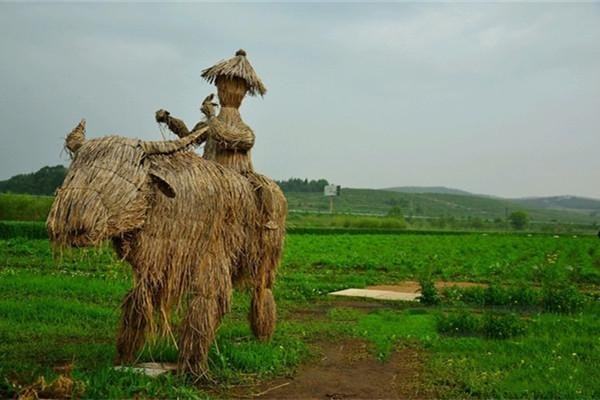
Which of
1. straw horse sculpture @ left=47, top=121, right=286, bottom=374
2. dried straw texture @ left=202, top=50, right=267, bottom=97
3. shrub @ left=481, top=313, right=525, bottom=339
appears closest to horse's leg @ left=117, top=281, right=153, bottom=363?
straw horse sculpture @ left=47, top=121, right=286, bottom=374

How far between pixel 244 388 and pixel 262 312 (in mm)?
1606

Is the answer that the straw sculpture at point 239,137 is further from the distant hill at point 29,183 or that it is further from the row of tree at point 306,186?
the row of tree at point 306,186

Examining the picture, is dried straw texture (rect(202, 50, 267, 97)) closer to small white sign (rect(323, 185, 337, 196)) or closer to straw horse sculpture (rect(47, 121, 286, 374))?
straw horse sculpture (rect(47, 121, 286, 374))

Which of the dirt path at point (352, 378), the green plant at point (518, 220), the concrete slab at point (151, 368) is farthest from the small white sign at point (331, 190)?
the concrete slab at point (151, 368)

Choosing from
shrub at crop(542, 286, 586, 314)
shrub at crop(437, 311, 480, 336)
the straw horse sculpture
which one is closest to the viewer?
the straw horse sculpture

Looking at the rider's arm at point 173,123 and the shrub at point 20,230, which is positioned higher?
the rider's arm at point 173,123

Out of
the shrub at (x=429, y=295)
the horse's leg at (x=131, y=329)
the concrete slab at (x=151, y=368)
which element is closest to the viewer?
the concrete slab at (x=151, y=368)

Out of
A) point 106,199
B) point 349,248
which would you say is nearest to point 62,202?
point 106,199

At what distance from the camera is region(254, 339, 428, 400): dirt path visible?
21.8 feet

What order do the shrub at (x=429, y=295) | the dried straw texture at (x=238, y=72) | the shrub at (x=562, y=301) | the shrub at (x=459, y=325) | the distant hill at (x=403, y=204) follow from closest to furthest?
1. the dried straw texture at (x=238, y=72)
2. the shrub at (x=459, y=325)
3. the shrub at (x=562, y=301)
4. the shrub at (x=429, y=295)
5. the distant hill at (x=403, y=204)

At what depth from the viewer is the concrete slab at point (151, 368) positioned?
6426 mm

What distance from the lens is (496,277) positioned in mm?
18750

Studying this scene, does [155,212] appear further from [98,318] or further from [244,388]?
[98,318]

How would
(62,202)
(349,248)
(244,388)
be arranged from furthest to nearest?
(349,248)
(244,388)
(62,202)
